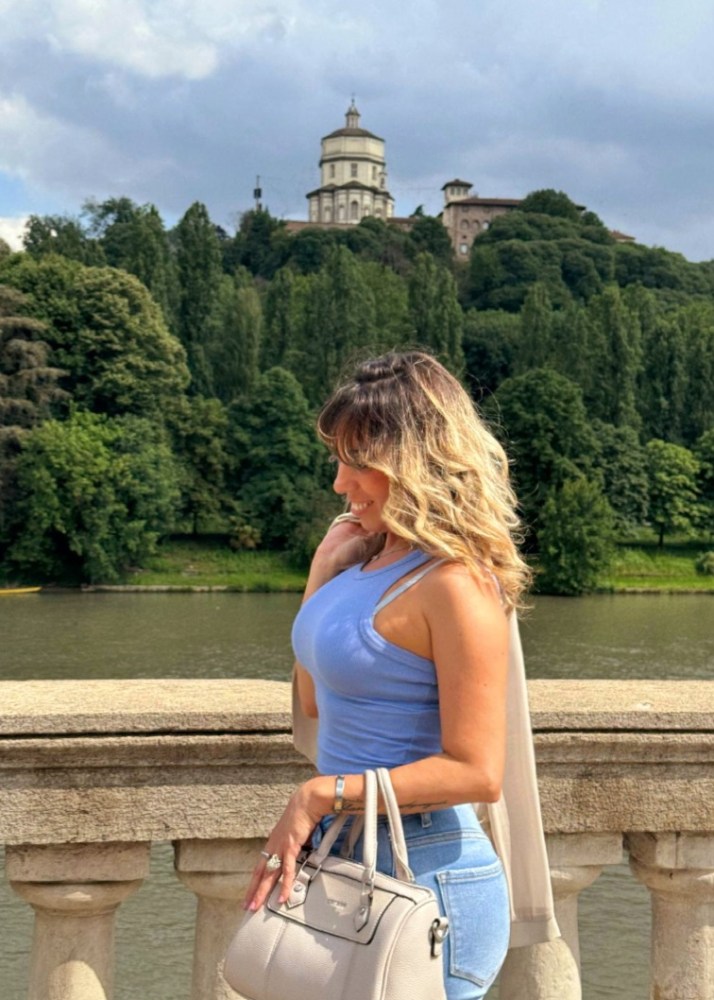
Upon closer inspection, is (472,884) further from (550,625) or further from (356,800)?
(550,625)

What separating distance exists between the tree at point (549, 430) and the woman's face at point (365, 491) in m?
54.9

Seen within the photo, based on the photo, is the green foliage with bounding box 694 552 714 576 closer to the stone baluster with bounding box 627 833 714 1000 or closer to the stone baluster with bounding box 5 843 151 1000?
the stone baluster with bounding box 627 833 714 1000

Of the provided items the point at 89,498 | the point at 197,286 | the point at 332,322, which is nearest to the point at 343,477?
the point at 89,498

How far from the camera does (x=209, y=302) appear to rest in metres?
68.1

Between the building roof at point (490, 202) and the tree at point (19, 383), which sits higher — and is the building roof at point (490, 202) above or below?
above

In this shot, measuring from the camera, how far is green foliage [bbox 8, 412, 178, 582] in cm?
5034

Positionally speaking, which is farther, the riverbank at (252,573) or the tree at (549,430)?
the tree at (549,430)

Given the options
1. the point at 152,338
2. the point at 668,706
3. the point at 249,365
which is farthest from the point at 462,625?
the point at 249,365

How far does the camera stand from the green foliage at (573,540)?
53.4 m

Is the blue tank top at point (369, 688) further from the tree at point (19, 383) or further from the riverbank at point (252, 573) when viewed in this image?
the riverbank at point (252, 573)

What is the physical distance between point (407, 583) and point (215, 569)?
53.2 metres

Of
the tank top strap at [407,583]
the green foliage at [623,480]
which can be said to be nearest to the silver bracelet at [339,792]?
the tank top strap at [407,583]

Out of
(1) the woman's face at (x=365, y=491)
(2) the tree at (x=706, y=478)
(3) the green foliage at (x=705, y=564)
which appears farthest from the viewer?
(2) the tree at (x=706, y=478)

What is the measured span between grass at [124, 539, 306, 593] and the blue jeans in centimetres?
5141
